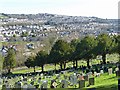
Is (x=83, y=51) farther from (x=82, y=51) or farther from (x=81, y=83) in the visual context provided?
Result: (x=81, y=83)

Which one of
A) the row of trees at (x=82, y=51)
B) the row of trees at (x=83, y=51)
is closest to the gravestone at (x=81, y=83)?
the row of trees at (x=82, y=51)

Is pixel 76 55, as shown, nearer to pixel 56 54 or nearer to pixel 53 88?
pixel 56 54

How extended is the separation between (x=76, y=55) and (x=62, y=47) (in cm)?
226

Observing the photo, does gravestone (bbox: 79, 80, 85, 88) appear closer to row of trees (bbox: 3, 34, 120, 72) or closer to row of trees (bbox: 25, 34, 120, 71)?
row of trees (bbox: 3, 34, 120, 72)

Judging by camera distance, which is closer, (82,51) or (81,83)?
(81,83)

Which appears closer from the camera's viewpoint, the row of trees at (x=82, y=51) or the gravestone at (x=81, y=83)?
the gravestone at (x=81, y=83)

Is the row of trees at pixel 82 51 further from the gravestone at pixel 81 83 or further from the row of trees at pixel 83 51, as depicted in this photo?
the gravestone at pixel 81 83

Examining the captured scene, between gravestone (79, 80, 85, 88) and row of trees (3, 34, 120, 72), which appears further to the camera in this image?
row of trees (3, 34, 120, 72)

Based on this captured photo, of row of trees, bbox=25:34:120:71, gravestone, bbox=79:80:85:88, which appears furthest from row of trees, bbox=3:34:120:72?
gravestone, bbox=79:80:85:88

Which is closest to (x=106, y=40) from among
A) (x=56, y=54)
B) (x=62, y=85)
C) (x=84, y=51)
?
(x=84, y=51)

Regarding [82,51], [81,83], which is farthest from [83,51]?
[81,83]

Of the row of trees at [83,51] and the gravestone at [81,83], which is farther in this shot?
the row of trees at [83,51]

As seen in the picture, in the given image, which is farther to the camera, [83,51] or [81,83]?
[83,51]

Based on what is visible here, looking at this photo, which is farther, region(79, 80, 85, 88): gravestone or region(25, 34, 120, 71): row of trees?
region(25, 34, 120, 71): row of trees
